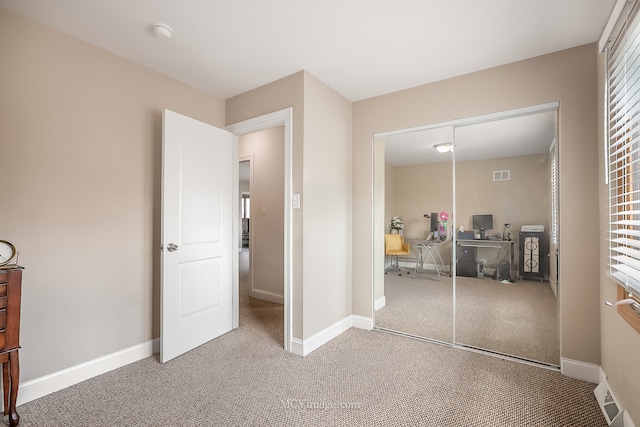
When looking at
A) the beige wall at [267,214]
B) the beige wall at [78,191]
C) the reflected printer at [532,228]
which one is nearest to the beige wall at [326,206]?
the beige wall at [267,214]

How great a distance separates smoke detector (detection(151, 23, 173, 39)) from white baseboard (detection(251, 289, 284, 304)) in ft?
10.2

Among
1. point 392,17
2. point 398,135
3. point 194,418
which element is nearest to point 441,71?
point 398,135

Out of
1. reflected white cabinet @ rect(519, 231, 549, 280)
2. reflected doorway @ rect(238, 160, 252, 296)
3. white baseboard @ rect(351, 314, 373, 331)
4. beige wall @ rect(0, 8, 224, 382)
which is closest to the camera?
beige wall @ rect(0, 8, 224, 382)

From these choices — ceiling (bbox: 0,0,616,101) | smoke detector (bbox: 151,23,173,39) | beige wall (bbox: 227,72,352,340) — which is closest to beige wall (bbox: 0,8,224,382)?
ceiling (bbox: 0,0,616,101)

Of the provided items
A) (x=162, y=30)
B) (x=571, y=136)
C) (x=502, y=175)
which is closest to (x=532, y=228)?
(x=502, y=175)

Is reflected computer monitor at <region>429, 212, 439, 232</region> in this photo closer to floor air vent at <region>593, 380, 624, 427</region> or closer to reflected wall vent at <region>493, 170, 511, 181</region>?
reflected wall vent at <region>493, 170, 511, 181</region>

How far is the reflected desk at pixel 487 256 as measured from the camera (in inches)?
104

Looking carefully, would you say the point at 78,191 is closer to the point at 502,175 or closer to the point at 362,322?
the point at 362,322

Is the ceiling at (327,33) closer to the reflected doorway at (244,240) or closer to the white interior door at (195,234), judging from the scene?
the white interior door at (195,234)

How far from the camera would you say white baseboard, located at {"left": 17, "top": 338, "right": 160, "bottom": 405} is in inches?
75.1

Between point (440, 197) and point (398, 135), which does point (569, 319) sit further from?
point (398, 135)

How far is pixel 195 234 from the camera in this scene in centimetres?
270

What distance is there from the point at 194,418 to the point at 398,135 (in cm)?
281

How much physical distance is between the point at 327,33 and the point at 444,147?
1.49 m
